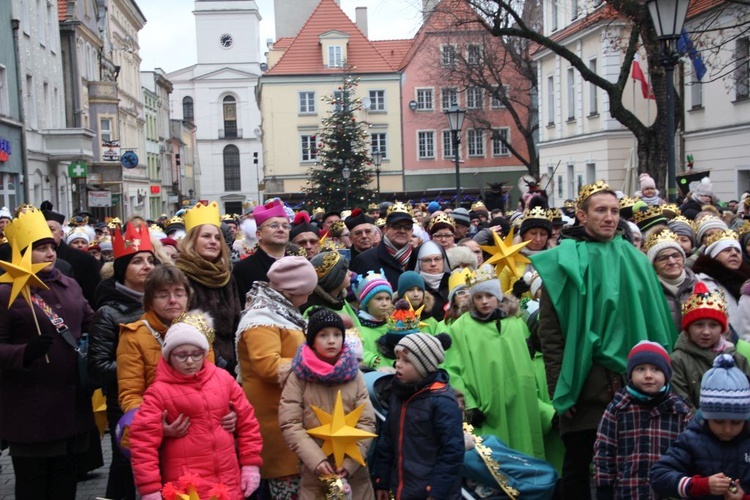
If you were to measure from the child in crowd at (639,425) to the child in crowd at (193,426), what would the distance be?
1892 mm

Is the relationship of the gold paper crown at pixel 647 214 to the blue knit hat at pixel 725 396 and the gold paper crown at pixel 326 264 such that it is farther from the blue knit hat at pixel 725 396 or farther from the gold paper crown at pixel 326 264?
the blue knit hat at pixel 725 396

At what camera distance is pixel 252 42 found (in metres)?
106

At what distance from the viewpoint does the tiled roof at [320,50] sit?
2452 inches

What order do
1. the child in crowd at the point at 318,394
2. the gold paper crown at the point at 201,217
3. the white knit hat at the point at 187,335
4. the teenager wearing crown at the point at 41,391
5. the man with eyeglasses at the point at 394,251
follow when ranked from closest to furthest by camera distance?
1. the white knit hat at the point at 187,335
2. the child in crowd at the point at 318,394
3. the teenager wearing crown at the point at 41,391
4. the gold paper crown at the point at 201,217
5. the man with eyeglasses at the point at 394,251

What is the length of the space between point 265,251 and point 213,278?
885mm

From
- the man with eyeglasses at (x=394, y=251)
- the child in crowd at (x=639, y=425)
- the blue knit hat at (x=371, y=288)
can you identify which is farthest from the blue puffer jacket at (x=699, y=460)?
the man with eyeglasses at (x=394, y=251)

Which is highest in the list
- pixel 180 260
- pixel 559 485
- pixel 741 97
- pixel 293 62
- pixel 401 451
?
pixel 293 62

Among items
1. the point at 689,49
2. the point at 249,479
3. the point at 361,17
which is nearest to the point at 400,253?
the point at 249,479

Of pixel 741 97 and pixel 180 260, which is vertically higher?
pixel 741 97

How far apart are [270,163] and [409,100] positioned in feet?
31.9

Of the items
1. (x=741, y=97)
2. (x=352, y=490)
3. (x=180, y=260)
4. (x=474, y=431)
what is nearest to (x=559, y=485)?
(x=474, y=431)

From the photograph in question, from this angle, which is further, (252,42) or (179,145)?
(252,42)

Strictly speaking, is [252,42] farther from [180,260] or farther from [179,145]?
[180,260]

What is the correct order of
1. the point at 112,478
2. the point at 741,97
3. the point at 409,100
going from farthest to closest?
the point at 409,100
the point at 741,97
the point at 112,478
